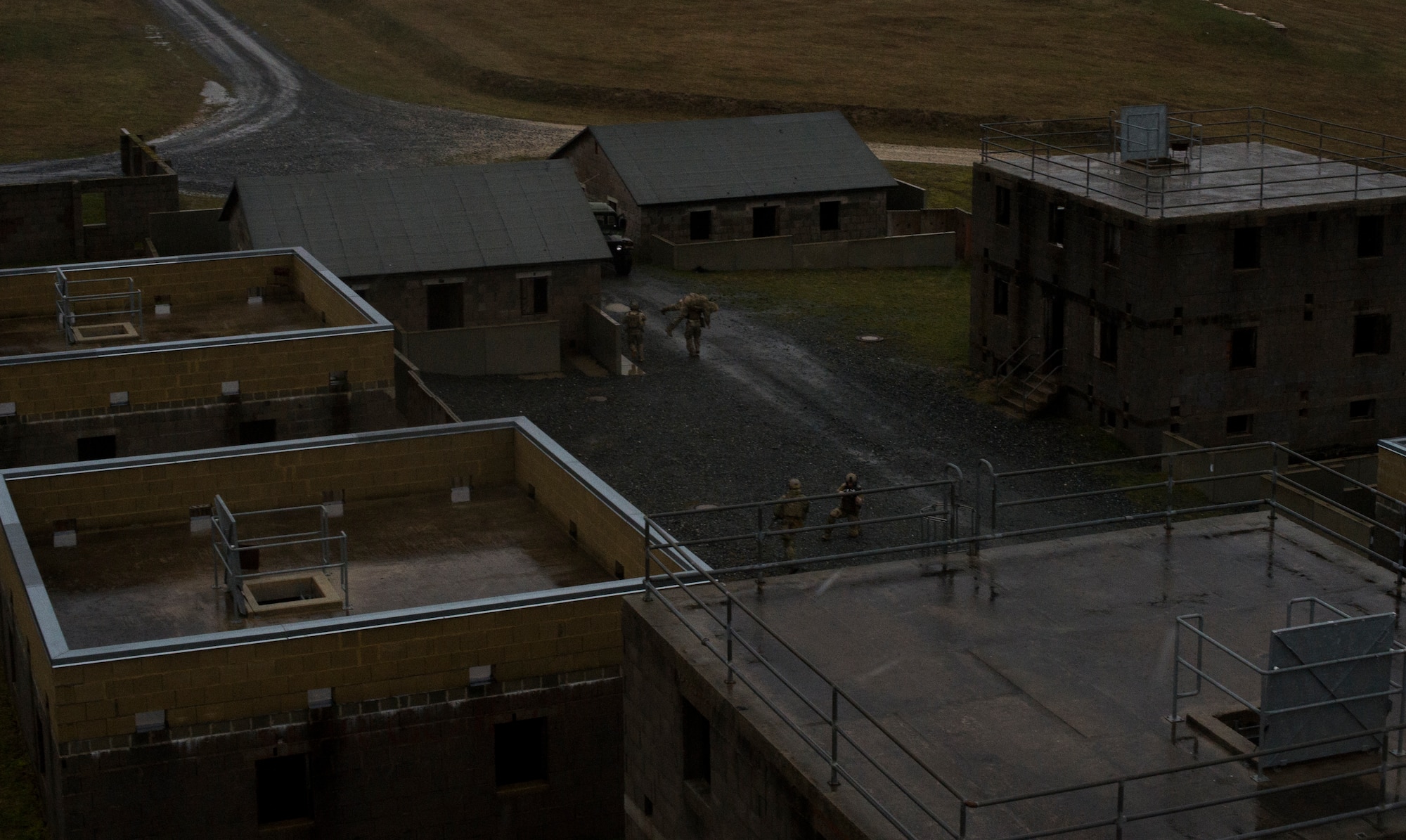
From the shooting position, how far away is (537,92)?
101 meters

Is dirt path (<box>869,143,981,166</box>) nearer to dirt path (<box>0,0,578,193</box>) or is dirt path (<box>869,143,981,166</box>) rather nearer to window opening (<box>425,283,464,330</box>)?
dirt path (<box>0,0,578,193</box>)

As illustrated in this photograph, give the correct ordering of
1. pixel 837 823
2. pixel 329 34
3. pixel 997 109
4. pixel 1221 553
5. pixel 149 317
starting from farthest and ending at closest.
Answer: pixel 329 34 < pixel 997 109 < pixel 149 317 < pixel 1221 553 < pixel 837 823

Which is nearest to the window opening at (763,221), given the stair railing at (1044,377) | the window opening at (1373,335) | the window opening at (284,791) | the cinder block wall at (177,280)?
the stair railing at (1044,377)

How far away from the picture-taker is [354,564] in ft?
99.8

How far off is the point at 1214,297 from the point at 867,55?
63.8 meters

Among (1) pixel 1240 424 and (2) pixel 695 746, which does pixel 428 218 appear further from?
(2) pixel 695 746

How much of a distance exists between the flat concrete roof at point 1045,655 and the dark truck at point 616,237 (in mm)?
41386

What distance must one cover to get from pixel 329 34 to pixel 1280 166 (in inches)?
2925

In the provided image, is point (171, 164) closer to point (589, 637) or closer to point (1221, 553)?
point (589, 637)

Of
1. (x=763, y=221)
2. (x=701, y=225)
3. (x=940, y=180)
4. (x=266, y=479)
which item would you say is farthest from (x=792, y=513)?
(x=940, y=180)

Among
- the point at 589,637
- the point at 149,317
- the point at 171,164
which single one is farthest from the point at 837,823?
the point at 171,164

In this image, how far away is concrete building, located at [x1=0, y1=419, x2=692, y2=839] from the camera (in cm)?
2511

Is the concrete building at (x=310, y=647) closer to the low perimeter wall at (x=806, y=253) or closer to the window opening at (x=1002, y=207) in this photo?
the window opening at (x=1002, y=207)

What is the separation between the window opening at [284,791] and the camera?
26.1 meters
